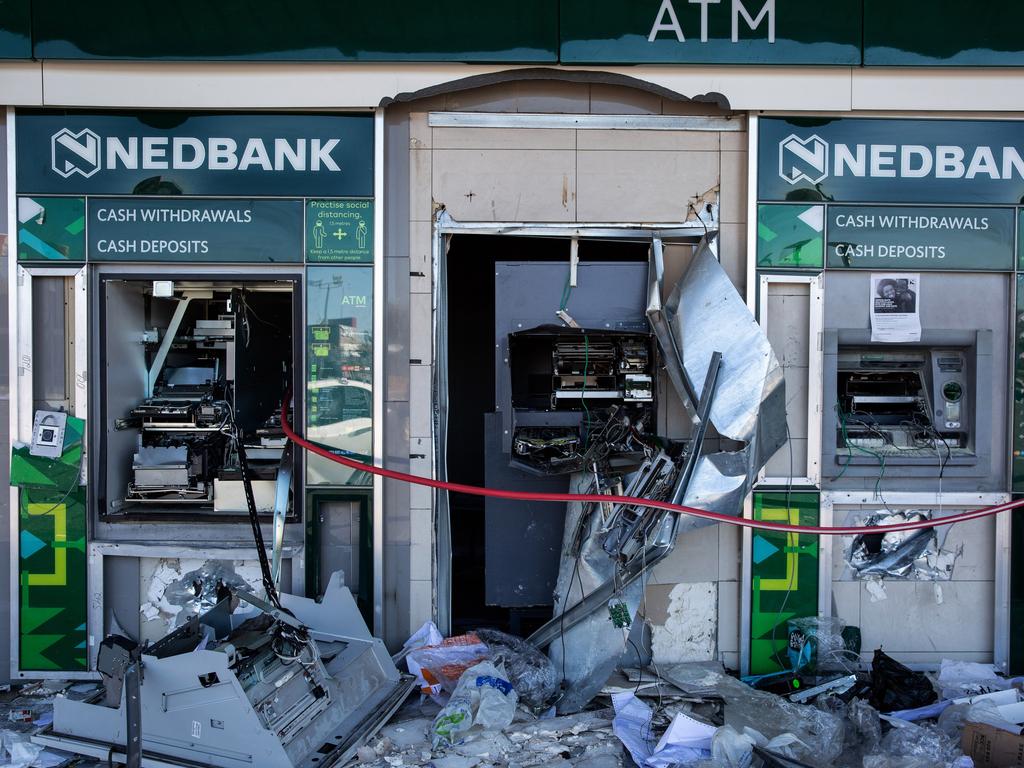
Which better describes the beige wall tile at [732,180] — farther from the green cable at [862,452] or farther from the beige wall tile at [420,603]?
the beige wall tile at [420,603]

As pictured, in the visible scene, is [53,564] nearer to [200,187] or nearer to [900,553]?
[200,187]

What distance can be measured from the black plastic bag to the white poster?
1.54 metres

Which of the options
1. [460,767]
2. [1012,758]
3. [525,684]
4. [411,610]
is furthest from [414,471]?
[1012,758]

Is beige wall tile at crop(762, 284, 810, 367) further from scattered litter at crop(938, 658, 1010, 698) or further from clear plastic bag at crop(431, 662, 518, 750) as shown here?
clear plastic bag at crop(431, 662, 518, 750)

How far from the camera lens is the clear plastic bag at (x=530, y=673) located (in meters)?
3.77

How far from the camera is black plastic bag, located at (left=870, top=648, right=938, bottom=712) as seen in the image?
12.3ft

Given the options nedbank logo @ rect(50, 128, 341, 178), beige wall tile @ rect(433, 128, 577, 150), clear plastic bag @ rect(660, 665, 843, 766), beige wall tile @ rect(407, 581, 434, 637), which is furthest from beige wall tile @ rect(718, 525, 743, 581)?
nedbank logo @ rect(50, 128, 341, 178)

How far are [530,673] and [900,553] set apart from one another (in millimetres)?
1968

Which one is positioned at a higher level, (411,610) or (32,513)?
(32,513)

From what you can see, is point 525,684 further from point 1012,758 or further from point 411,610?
point 1012,758

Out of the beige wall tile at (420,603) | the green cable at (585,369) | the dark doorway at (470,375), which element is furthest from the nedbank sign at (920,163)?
the beige wall tile at (420,603)

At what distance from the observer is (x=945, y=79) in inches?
161

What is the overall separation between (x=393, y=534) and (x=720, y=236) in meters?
2.22

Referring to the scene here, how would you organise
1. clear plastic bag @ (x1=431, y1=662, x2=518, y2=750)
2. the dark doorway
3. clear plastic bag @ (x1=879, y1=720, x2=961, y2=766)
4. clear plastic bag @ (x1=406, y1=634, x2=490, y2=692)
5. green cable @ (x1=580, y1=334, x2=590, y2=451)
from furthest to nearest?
1. the dark doorway
2. green cable @ (x1=580, y1=334, x2=590, y2=451)
3. clear plastic bag @ (x1=406, y1=634, x2=490, y2=692)
4. clear plastic bag @ (x1=431, y1=662, x2=518, y2=750)
5. clear plastic bag @ (x1=879, y1=720, x2=961, y2=766)
